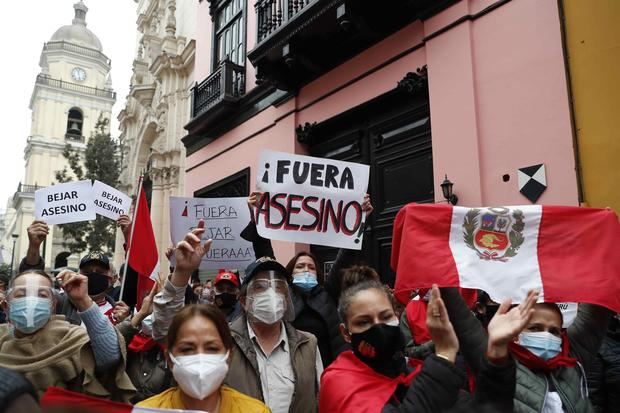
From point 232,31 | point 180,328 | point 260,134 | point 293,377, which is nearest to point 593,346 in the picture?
point 293,377

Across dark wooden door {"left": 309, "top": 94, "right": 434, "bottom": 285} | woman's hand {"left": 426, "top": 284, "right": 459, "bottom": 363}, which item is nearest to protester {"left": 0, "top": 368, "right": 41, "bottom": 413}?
woman's hand {"left": 426, "top": 284, "right": 459, "bottom": 363}

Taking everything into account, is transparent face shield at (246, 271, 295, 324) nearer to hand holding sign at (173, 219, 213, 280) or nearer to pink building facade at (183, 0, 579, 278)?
hand holding sign at (173, 219, 213, 280)

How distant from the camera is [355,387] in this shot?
2293 millimetres

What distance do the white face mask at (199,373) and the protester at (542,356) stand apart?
3.55 ft

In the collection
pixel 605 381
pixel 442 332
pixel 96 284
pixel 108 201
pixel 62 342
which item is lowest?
pixel 605 381

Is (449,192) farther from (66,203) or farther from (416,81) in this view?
(66,203)

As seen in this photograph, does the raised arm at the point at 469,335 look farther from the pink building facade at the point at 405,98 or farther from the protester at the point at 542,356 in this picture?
the pink building facade at the point at 405,98

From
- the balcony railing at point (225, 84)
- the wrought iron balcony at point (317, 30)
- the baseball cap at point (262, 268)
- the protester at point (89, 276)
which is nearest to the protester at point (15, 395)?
the baseball cap at point (262, 268)

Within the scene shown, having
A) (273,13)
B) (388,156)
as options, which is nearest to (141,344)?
(388,156)

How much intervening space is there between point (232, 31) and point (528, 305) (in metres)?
11.7

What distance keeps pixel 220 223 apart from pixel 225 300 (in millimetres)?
1087

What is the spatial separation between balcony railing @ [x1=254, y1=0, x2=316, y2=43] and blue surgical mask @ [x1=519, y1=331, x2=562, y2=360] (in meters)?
7.13

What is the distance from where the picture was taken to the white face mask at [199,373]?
7.20ft

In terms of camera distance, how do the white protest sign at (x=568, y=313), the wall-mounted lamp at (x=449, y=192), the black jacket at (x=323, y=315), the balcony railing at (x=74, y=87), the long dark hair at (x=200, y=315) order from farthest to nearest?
→ 1. the balcony railing at (x=74, y=87)
2. the wall-mounted lamp at (x=449, y=192)
3. the black jacket at (x=323, y=315)
4. the white protest sign at (x=568, y=313)
5. the long dark hair at (x=200, y=315)
